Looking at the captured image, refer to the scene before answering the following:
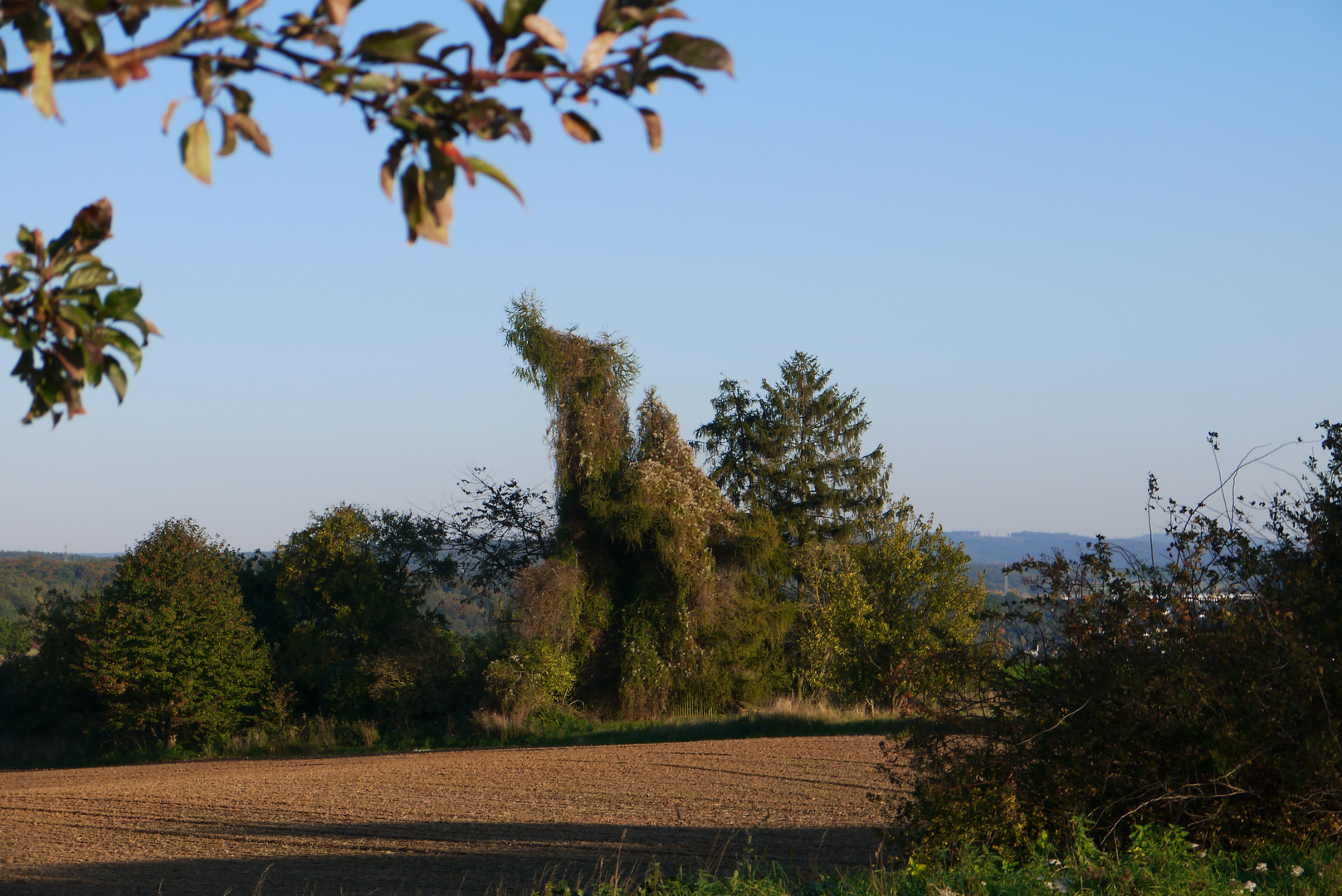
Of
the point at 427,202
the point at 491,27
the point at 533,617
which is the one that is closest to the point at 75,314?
the point at 427,202

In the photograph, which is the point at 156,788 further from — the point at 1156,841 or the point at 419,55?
the point at 419,55

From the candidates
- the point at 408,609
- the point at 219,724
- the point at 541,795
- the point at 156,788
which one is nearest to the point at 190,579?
the point at 219,724

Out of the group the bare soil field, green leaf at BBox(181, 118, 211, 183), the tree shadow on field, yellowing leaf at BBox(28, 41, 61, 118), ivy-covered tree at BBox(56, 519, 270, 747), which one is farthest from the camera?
ivy-covered tree at BBox(56, 519, 270, 747)

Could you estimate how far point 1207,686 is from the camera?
6109 millimetres

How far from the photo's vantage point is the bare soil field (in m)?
10.1

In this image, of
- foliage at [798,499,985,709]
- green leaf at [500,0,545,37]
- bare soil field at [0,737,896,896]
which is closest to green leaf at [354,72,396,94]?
green leaf at [500,0,545,37]

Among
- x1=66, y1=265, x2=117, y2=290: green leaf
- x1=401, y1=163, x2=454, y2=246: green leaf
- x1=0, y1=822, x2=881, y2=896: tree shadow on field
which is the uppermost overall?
x1=401, y1=163, x2=454, y2=246: green leaf

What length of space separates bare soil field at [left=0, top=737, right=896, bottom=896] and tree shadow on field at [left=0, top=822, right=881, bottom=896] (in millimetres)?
40

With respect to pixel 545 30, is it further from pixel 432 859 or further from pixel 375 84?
pixel 432 859

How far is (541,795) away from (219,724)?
14.1 m

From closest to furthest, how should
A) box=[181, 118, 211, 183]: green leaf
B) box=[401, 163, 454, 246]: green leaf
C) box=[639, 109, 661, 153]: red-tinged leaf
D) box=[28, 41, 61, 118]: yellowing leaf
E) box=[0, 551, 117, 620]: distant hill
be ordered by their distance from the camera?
box=[28, 41, 61, 118]: yellowing leaf < box=[181, 118, 211, 183]: green leaf < box=[401, 163, 454, 246]: green leaf < box=[639, 109, 661, 153]: red-tinged leaf < box=[0, 551, 117, 620]: distant hill

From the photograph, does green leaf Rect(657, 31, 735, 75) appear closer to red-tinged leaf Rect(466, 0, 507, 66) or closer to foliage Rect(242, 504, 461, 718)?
red-tinged leaf Rect(466, 0, 507, 66)

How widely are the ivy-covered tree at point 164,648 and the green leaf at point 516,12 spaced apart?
26.5m

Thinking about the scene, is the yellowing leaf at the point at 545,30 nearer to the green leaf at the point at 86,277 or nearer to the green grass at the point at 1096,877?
the green leaf at the point at 86,277
